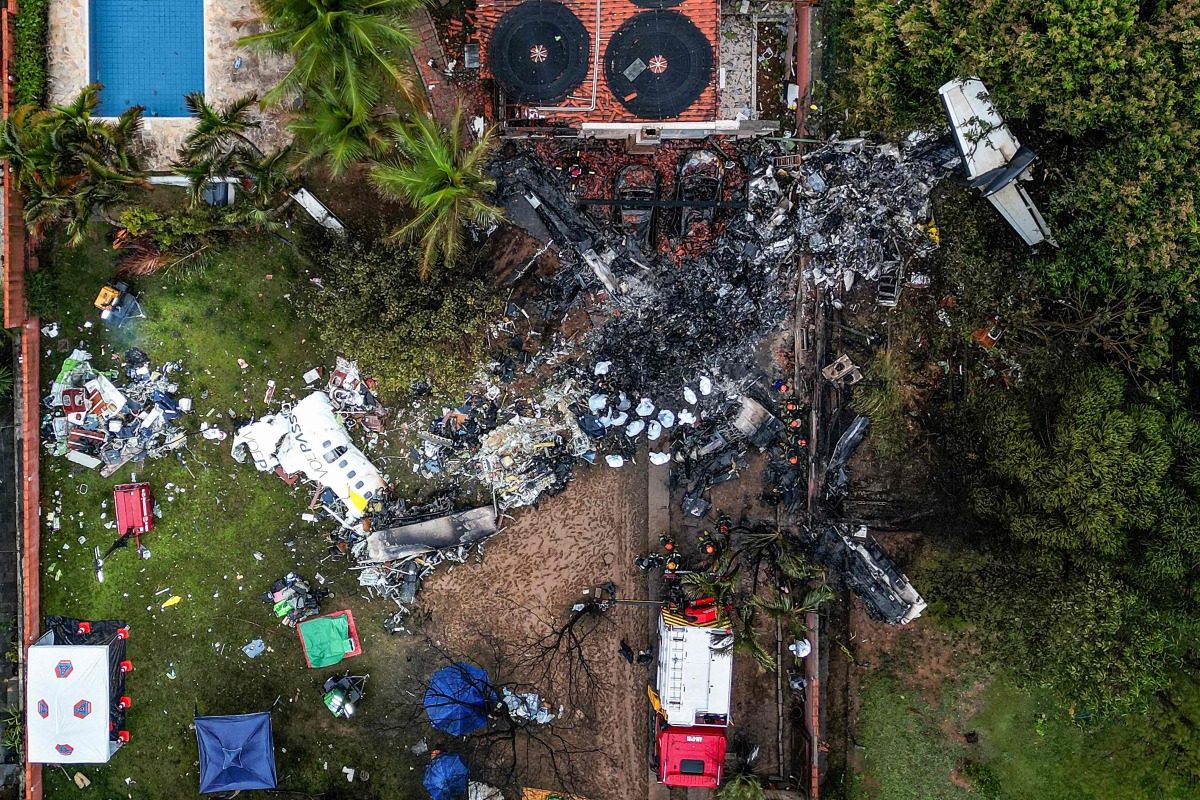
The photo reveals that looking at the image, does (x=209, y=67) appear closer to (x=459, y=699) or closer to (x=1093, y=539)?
(x=459, y=699)

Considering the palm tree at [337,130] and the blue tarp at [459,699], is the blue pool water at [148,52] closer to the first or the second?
the palm tree at [337,130]

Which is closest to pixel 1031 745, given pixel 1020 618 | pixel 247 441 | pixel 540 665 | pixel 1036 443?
pixel 1020 618

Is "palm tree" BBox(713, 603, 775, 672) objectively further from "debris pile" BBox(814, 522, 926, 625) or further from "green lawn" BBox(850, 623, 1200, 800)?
"green lawn" BBox(850, 623, 1200, 800)

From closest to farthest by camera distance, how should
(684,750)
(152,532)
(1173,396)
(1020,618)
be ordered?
(1173,396) < (1020,618) < (684,750) < (152,532)

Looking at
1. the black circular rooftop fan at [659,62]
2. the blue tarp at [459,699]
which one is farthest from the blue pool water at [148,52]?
the blue tarp at [459,699]

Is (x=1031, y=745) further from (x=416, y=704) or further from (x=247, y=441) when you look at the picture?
(x=247, y=441)

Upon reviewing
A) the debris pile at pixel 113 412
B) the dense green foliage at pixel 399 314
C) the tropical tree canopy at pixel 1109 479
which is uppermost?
the dense green foliage at pixel 399 314
